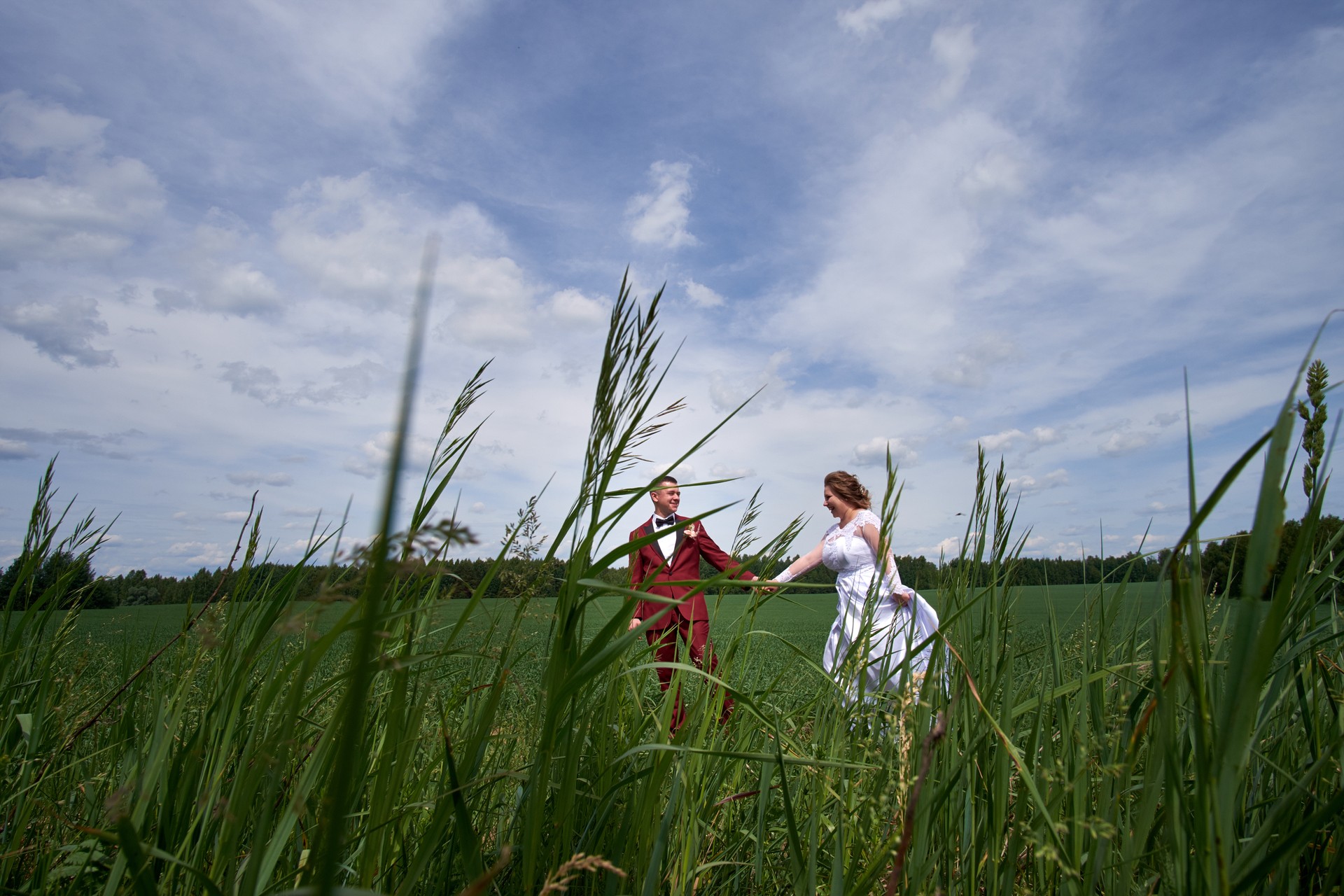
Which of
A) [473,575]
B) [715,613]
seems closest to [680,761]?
[715,613]

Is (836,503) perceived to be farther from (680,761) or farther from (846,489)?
(680,761)

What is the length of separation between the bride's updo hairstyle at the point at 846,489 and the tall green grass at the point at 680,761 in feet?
17.0

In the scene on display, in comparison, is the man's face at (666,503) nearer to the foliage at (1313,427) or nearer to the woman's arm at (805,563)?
the woman's arm at (805,563)

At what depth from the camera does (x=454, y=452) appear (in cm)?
165

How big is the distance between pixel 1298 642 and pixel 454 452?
1.76 metres

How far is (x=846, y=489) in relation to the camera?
7445 mm

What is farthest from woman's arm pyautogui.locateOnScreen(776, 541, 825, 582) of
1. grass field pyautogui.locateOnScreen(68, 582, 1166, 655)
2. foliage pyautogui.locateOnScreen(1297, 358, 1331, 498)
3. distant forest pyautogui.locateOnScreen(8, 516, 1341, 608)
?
foliage pyautogui.locateOnScreen(1297, 358, 1331, 498)

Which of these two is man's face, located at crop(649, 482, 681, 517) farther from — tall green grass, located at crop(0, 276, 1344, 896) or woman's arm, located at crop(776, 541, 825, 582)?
tall green grass, located at crop(0, 276, 1344, 896)

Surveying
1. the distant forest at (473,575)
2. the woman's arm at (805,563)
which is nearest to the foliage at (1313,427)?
the distant forest at (473,575)

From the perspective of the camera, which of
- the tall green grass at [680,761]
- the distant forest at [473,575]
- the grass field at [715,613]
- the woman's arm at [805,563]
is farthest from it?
the woman's arm at [805,563]

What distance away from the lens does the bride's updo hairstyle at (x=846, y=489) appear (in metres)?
7.40

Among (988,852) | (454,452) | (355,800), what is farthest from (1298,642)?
(355,800)

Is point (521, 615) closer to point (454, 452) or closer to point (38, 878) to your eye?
point (454, 452)

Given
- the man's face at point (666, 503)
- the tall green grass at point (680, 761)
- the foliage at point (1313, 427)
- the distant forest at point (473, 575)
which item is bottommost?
the tall green grass at point (680, 761)
